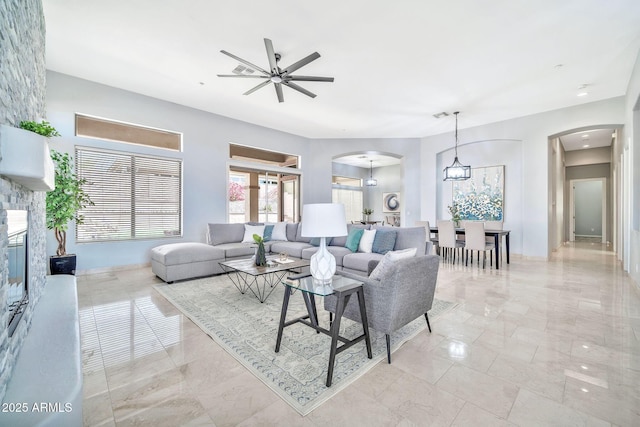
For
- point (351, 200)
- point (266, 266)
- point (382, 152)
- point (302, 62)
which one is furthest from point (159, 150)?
point (351, 200)

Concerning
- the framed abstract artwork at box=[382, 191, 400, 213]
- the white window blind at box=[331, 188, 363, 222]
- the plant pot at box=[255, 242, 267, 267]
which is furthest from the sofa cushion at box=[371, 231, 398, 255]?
the framed abstract artwork at box=[382, 191, 400, 213]

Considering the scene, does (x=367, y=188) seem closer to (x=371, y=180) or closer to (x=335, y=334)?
(x=371, y=180)

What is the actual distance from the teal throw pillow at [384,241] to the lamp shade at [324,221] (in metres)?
2.35

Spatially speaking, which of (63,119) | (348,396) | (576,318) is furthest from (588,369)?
(63,119)

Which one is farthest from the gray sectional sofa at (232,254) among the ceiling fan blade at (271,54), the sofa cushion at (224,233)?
the ceiling fan blade at (271,54)

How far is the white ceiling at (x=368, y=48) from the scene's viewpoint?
3.02 meters

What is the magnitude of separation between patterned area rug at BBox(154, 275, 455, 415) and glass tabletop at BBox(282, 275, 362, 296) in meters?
0.52

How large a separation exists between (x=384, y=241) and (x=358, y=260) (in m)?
0.56

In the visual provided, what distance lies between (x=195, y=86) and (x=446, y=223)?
5.51 metres

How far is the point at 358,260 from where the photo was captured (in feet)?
14.0

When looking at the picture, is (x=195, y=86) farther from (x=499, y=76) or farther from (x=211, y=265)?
(x=499, y=76)

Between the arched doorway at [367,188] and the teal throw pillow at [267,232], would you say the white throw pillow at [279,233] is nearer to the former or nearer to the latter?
the teal throw pillow at [267,232]

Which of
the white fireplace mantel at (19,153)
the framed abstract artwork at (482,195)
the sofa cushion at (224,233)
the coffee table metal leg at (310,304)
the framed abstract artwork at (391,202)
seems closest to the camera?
the white fireplace mantel at (19,153)

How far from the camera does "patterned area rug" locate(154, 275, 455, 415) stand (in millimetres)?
1846
